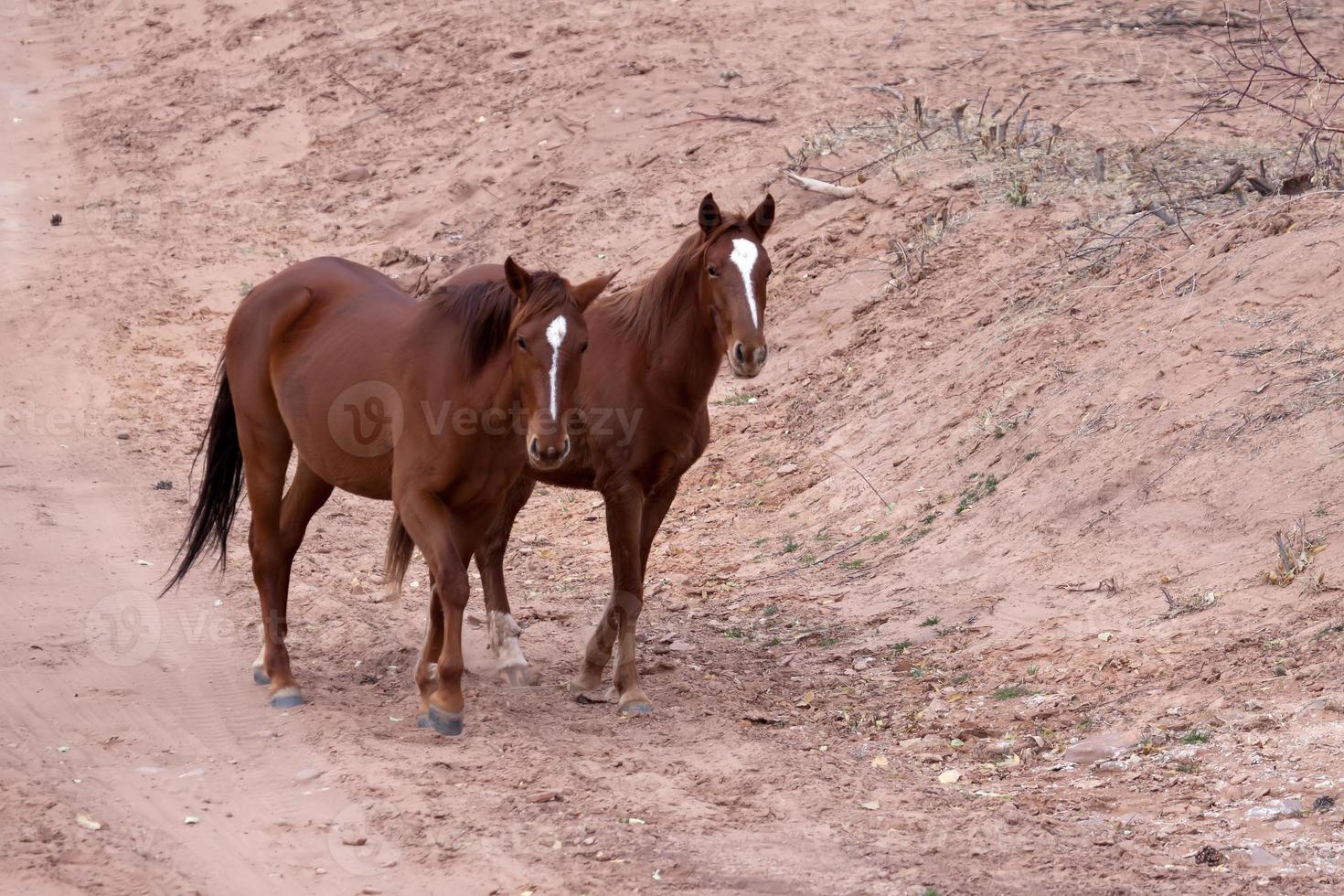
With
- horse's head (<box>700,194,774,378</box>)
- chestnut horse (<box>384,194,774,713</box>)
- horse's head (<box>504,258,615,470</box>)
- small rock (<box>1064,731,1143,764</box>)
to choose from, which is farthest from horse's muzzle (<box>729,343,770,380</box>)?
small rock (<box>1064,731,1143,764</box>)

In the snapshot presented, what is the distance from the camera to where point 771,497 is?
10.2m

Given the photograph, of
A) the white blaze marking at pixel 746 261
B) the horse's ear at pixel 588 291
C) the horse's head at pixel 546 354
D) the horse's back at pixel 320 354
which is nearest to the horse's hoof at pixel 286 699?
the horse's back at pixel 320 354

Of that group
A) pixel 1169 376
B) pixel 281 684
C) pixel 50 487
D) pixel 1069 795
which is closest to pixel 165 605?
pixel 281 684

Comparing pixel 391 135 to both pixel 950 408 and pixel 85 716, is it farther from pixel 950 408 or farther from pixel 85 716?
pixel 85 716

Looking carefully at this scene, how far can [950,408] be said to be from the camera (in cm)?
991

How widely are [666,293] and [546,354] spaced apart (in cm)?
124

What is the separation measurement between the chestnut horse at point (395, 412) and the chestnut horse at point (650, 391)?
46cm

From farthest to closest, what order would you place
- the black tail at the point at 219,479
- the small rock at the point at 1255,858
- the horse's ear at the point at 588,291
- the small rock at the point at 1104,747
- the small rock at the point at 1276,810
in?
the black tail at the point at 219,479
the horse's ear at the point at 588,291
the small rock at the point at 1104,747
the small rock at the point at 1276,810
the small rock at the point at 1255,858

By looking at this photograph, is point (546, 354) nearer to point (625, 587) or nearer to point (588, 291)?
point (588, 291)

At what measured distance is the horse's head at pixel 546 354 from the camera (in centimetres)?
573

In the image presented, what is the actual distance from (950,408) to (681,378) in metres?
3.70

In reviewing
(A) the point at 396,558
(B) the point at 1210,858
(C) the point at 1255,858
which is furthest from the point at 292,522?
(C) the point at 1255,858

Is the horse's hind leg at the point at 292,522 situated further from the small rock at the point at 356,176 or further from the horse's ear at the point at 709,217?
the small rock at the point at 356,176

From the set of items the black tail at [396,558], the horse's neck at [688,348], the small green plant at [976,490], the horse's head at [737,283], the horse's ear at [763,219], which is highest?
the horse's ear at [763,219]
